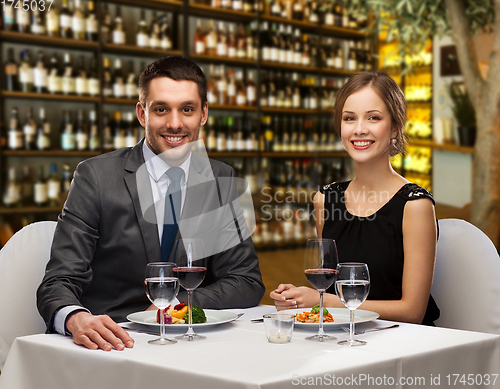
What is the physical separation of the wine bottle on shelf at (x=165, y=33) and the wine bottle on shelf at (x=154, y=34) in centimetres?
3

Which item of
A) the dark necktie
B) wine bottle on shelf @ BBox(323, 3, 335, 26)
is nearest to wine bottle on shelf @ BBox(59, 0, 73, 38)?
wine bottle on shelf @ BBox(323, 3, 335, 26)

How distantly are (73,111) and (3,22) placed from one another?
73cm

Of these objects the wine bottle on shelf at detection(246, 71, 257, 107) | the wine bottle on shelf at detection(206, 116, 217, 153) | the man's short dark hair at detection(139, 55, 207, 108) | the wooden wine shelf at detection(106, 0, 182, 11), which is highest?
the wooden wine shelf at detection(106, 0, 182, 11)

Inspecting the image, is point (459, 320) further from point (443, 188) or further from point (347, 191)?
point (443, 188)

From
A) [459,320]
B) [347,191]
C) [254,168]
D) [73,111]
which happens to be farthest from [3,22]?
[459,320]

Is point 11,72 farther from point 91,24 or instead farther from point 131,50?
point 131,50

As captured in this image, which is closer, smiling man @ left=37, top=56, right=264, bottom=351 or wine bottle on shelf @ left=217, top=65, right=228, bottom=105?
smiling man @ left=37, top=56, right=264, bottom=351

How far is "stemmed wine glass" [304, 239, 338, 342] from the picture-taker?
1.08m

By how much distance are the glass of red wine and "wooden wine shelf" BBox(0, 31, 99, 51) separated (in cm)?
325

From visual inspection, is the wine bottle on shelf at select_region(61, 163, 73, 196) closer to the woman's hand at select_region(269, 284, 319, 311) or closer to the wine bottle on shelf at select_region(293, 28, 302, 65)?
the wine bottle on shelf at select_region(293, 28, 302, 65)

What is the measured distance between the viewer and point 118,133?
170 inches

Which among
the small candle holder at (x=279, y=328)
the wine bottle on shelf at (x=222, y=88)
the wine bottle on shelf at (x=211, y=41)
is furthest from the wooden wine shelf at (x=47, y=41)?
the small candle holder at (x=279, y=328)

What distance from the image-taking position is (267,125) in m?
5.23

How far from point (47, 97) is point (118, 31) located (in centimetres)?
73
